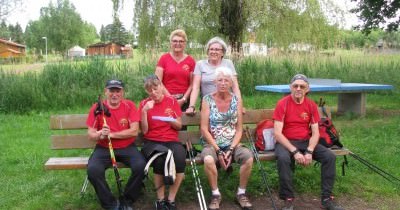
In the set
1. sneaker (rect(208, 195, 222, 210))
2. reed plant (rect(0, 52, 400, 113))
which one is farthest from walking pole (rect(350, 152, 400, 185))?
reed plant (rect(0, 52, 400, 113))

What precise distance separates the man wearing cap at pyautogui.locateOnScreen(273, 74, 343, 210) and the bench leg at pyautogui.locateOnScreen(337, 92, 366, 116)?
5.38 m

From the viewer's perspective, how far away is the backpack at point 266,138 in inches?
194

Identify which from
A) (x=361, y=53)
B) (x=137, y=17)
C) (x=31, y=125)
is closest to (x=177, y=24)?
(x=137, y=17)

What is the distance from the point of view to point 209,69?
507 cm

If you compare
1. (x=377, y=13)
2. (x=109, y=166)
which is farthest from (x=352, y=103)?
(x=109, y=166)

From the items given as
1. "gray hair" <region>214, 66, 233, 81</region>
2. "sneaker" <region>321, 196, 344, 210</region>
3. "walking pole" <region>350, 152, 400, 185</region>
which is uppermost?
"gray hair" <region>214, 66, 233, 81</region>

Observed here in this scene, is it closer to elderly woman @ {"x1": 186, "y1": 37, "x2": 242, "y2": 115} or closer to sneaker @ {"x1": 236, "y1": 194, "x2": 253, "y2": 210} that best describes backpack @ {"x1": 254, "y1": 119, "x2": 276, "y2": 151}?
elderly woman @ {"x1": 186, "y1": 37, "x2": 242, "y2": 115}

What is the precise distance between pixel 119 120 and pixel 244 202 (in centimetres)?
138

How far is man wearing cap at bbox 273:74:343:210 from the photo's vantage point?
4484mm

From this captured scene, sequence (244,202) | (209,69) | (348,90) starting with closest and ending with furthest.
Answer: (244,202) < (209,69) < (348,90)

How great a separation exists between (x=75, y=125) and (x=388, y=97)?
32.3ft

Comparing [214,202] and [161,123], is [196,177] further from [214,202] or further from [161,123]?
[161,123]

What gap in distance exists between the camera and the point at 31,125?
29.7ft

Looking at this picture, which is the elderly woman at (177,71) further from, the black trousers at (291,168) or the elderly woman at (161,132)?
→ the black trousers at (291,168)
